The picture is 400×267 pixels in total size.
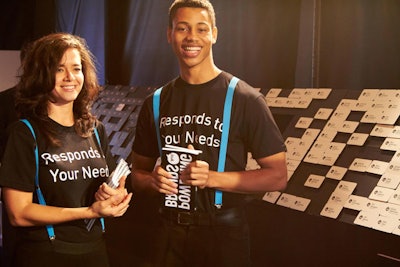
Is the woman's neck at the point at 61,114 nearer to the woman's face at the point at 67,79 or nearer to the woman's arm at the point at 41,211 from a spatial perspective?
the woman's face at the point at 67,79

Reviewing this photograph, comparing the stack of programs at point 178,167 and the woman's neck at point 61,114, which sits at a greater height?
the woman's neck at point 61,114

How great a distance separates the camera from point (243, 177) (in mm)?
2096

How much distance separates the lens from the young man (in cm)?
209

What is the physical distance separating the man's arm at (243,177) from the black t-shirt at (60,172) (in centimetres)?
38

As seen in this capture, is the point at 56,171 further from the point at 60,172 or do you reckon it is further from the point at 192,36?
the point at 192,36

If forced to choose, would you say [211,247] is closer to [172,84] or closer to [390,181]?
[172,84]

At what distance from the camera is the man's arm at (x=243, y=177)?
1.99 meters

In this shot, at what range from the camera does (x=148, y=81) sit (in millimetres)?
5406

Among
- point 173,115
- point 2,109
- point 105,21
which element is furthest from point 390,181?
point 105,21

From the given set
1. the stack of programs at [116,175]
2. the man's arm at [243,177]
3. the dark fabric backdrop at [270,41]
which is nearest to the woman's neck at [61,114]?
the stack of programs at [116,175]

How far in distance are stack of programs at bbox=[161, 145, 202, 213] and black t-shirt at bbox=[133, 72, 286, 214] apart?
8 centimetres

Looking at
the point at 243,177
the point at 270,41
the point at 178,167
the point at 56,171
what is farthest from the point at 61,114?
the point at 270,41

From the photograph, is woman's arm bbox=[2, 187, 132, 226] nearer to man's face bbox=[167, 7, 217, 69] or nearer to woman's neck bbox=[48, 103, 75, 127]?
woman's neck bbox=[48, 103, 75, 127]

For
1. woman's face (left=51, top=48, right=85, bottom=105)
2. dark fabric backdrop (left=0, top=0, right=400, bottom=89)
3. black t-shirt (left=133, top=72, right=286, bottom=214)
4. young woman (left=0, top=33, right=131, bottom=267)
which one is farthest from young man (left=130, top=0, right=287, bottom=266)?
dark fabric backdrop (left=0, top=0, right=400, bottom=89)
